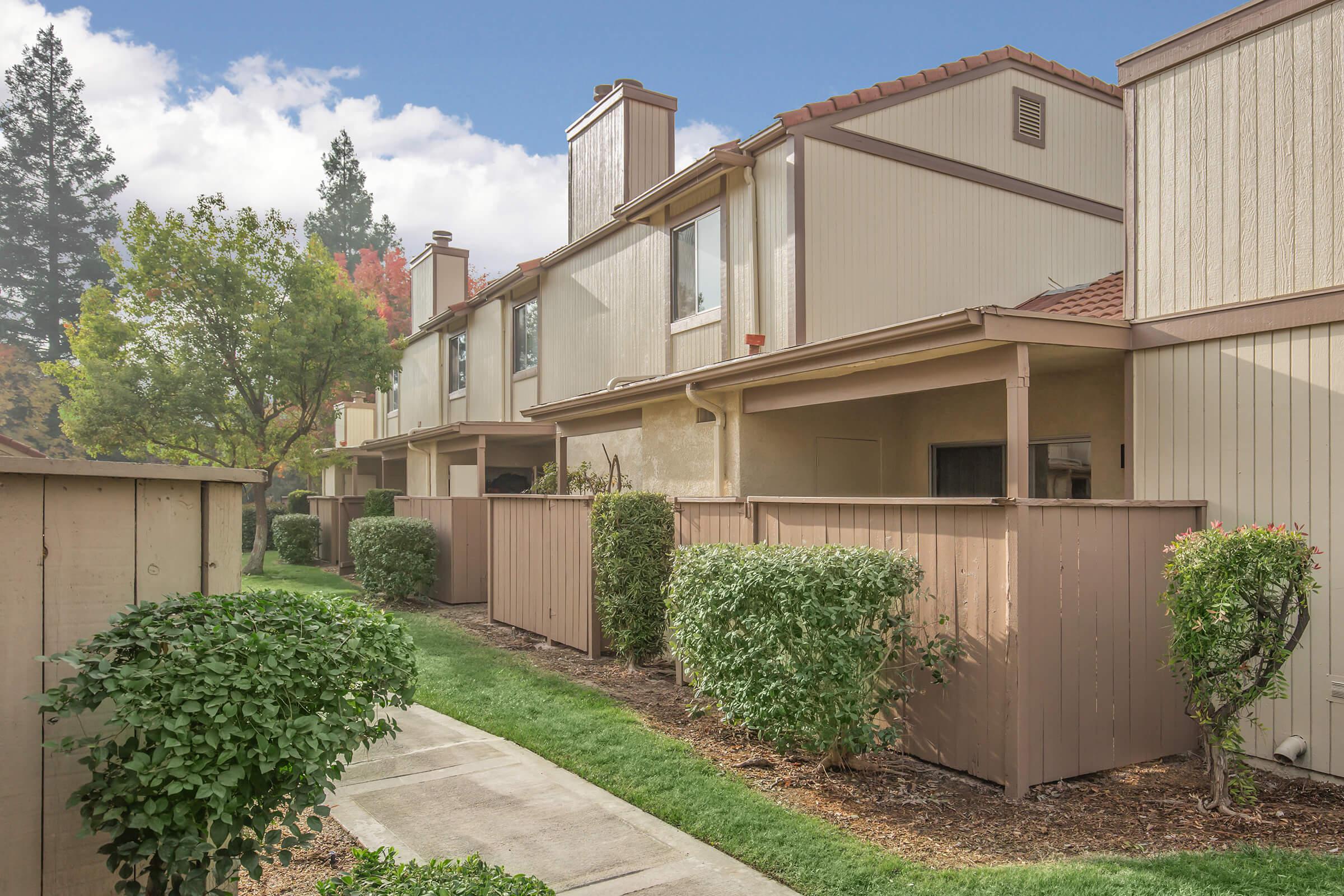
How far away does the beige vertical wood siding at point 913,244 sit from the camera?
1027 centimetres

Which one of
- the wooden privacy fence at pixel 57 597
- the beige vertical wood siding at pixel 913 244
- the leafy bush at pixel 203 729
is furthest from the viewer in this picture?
the beige vertical wood siding at pixel 913 244

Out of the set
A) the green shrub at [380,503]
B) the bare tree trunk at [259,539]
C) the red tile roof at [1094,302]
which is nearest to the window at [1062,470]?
the red tile roof at [1094,302]

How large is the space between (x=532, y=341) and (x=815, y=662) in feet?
42.5

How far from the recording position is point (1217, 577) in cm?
512

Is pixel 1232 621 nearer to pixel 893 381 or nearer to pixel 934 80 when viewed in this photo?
pixel 893 381

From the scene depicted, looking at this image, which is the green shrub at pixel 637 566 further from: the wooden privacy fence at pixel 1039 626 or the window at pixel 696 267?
the window at pixel 696 267

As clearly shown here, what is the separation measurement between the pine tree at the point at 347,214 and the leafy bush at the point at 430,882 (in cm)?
5491

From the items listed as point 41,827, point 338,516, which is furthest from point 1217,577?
point 338,516

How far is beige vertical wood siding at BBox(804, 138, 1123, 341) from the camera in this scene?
33.7ft

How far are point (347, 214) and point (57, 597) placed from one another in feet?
187

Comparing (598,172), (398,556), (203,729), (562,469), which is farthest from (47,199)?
(203,729)

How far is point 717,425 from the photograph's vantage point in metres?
10.1

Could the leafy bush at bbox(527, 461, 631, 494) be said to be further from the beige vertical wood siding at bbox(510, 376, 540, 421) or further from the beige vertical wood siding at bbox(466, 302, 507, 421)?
the beige vertical wood siding at bbox(466, 302, 507, 421)

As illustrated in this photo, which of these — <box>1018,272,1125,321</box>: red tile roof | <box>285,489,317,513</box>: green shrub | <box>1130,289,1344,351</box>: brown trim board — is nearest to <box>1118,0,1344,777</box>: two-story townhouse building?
<box>1130,289,1344,351</box>: brown trim board
